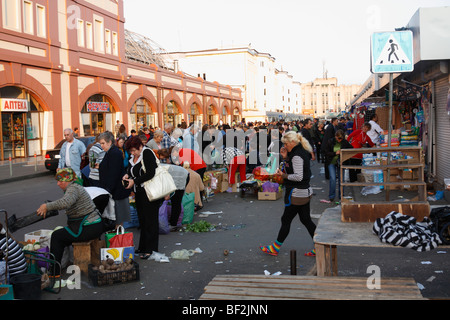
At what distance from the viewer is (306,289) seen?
4027 millimetres

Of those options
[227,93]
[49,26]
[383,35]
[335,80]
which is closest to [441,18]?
[383,35]

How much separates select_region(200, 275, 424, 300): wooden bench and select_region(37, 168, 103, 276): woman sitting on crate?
2665 mm

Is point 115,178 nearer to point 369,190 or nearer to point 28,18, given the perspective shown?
point 369,190

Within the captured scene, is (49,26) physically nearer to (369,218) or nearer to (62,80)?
(62,80)

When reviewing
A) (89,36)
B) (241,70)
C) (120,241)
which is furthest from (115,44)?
(241,70)

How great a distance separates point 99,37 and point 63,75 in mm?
5488

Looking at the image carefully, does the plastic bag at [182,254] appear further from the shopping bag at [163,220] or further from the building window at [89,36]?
the building window at [89,36]

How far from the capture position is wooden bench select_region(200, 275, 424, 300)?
3801 mm

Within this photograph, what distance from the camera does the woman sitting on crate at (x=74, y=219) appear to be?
6137 mm

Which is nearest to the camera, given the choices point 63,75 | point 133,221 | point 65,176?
point 65,176

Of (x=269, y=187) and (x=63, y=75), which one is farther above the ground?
(x=63, y=75)

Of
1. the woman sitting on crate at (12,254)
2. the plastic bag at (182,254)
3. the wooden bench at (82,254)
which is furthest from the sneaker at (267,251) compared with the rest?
the woman sitting on crate at (12,254)

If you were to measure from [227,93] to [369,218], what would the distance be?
53.0m

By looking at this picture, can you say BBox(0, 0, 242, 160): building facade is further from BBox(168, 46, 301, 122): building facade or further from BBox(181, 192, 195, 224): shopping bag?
BBox(168, 46, 301, 122): building facade
